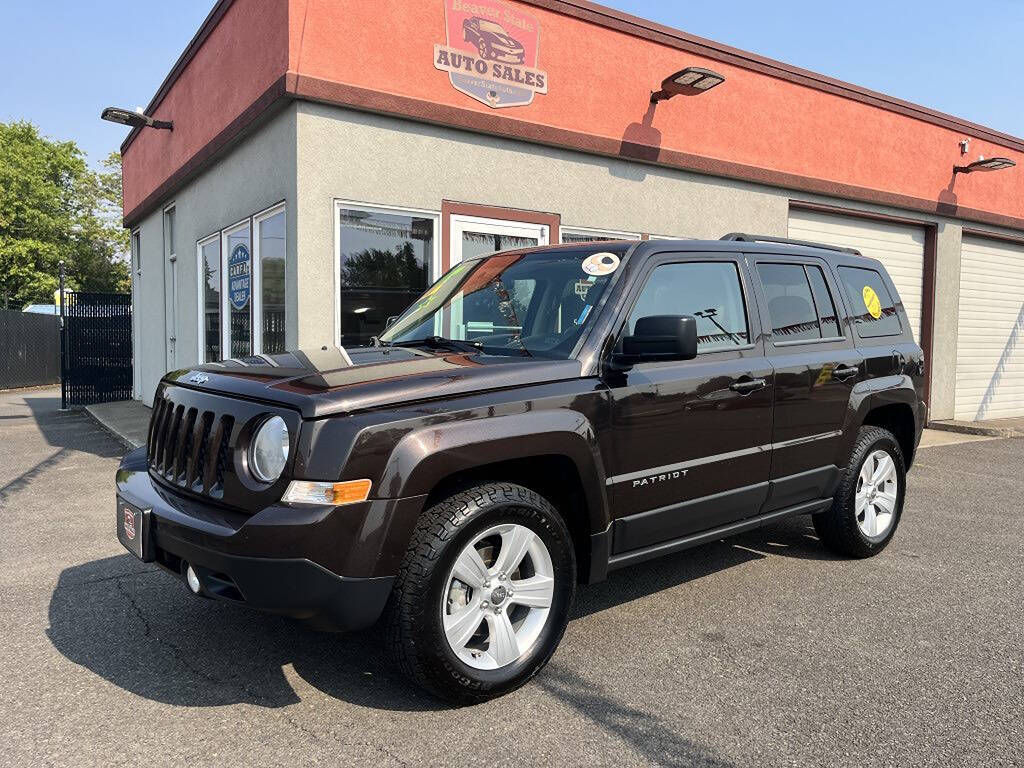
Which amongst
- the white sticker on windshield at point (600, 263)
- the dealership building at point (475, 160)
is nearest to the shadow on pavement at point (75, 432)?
the dealership building at point (475, 160)

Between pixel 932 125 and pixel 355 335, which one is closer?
pixel 355 335

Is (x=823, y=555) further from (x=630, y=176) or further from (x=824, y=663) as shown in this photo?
(x=630, y=176)

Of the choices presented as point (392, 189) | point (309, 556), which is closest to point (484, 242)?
point (392, 189)

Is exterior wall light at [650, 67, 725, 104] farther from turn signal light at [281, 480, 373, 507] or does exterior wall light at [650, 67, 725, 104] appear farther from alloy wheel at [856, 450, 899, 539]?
turn signal light at [281, 480, 373, 507]

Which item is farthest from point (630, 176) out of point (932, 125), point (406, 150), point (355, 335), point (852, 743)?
point (852, 743)

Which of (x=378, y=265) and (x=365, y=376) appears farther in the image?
(x=378, y=265)

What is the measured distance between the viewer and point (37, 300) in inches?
1644

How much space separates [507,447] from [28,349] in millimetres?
25242

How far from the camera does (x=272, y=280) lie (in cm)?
857

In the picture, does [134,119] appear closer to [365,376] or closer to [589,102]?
[589,102]

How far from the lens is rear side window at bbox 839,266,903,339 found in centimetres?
515

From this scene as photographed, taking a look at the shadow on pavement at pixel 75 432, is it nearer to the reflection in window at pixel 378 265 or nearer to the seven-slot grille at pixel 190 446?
the reflection in window at pixel 378 265

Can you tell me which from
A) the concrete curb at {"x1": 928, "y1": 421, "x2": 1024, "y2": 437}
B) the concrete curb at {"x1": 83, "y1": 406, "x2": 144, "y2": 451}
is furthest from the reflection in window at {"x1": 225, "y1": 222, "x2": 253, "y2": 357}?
the concrete curb at {"x1": 928, "y1": 421, "x2": 1024, "y2": 437}

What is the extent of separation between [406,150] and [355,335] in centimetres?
194
